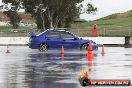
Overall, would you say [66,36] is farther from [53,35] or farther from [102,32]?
[102,32]

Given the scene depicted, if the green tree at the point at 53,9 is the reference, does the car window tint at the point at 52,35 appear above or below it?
below

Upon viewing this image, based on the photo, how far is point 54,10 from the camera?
75.4m

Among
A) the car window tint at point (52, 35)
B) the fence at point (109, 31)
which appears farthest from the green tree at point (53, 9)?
the car window tint at point (52, 35)

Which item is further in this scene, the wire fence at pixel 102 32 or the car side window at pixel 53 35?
the wire fence at pixel 102 32

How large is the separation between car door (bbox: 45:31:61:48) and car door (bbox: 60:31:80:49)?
29 centimetres

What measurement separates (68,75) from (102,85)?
146 inches

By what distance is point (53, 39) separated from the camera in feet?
115

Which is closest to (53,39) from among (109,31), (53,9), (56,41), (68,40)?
(56,41)

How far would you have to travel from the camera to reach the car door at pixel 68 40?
35.0m

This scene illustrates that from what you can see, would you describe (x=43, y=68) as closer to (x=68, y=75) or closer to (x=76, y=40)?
(x=68, y=75)

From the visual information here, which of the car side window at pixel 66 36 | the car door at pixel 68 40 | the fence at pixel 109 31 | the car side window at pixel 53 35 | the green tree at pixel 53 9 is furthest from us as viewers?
the green tree at pixel 53 9

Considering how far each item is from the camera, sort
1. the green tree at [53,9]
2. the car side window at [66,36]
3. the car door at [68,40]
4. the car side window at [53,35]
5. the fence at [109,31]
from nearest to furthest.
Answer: the car door at [68,40] < the car side window at [66,36] < the car side window at [53,35] < the fence at [109,31] < the green tree at [53,9]

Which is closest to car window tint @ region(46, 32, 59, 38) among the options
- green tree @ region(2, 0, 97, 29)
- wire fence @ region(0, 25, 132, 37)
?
wire fence @ region(0, 25, 132, 37)

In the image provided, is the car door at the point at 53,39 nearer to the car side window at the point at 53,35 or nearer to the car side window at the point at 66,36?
the car side window at the point at 53,35
